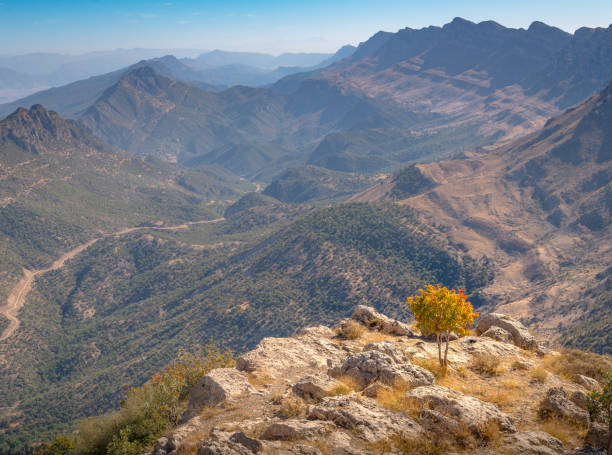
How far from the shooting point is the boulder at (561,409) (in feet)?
67.9

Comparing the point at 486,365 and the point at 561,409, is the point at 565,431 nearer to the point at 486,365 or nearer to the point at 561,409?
the point at 561,409

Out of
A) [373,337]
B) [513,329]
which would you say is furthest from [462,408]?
[513,329]

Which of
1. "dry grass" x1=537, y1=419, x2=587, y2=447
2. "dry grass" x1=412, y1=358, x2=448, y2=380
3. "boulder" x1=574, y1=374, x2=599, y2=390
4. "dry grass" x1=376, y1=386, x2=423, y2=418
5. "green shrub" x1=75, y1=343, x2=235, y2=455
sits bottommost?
"green shrub" x1=75, y1=343, x2=235, y2=455

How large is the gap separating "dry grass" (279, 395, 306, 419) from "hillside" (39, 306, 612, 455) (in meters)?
0.06

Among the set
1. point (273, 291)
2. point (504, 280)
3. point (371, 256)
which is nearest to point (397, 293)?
point (371, 256)

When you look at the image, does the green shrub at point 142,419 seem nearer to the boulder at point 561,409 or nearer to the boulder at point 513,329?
the boulder at point 561,409

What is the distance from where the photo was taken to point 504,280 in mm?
174000

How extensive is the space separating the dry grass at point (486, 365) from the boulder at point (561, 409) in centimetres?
605

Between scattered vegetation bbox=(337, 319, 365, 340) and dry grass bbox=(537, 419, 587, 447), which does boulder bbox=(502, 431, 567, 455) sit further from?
scattered vegetation bbox=(337, 319, 365, 340)

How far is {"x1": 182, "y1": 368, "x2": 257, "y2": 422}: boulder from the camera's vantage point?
25.5 m

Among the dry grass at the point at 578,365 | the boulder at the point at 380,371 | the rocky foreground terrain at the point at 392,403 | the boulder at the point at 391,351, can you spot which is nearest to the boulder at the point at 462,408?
the rocky foreground terrain at the point at 392,403

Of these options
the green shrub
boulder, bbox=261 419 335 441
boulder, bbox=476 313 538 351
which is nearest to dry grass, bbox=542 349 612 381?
boulder, bbox=476 313 538 351

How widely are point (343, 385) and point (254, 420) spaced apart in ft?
19.9

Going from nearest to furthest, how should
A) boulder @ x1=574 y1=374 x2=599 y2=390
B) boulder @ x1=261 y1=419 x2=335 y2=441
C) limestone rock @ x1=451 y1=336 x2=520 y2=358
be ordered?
boulder @ x1=261 y1=419 x2=335 y2=441
boulder @ x1=574 y1=374 x2=599 y2=390
limestone rock @ x1=451 y1=336 x2=520 y2=358
